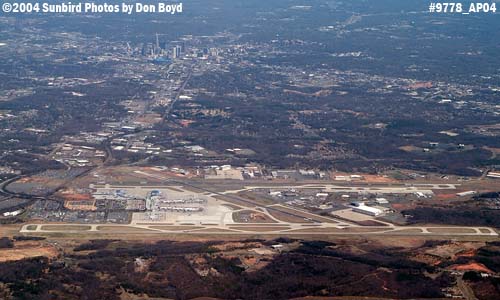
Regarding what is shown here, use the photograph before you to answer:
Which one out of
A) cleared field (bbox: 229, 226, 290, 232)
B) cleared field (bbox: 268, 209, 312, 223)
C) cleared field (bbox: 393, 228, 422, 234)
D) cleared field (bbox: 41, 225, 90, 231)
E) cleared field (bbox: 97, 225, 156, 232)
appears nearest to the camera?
cleared field (bbox: 41, 225, 90, 231)

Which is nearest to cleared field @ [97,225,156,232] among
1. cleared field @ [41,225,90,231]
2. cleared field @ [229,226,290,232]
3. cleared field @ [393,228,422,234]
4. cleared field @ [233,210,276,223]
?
cleared field @ [41,225,90,231]

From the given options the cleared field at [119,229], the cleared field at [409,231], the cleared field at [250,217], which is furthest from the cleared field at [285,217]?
the cleared field at [119,229]

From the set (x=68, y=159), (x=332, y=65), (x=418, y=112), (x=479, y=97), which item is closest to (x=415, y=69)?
(x=332, y=65)

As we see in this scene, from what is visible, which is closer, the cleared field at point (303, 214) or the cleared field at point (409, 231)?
the cleared field at point (409, 231)

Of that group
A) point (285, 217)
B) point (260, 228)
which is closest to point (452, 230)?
point (285, 217)

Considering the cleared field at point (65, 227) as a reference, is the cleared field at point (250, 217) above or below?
above

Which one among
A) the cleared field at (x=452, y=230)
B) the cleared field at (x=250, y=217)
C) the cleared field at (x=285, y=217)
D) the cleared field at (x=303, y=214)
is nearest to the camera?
the cleared field at (x=452, y=230)

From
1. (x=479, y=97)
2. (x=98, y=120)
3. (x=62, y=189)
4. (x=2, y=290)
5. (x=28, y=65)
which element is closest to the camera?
(x=2, y=290)

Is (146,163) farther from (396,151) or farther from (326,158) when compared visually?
(396,151)

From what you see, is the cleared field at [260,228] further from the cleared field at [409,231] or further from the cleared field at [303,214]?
the cleared field at [409,231]

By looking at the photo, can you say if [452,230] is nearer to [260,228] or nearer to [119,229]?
[260,228]

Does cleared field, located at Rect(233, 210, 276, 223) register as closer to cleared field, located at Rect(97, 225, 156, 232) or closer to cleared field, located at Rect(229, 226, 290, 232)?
cleared field, located at Rect(229, 226, 290, 232)
